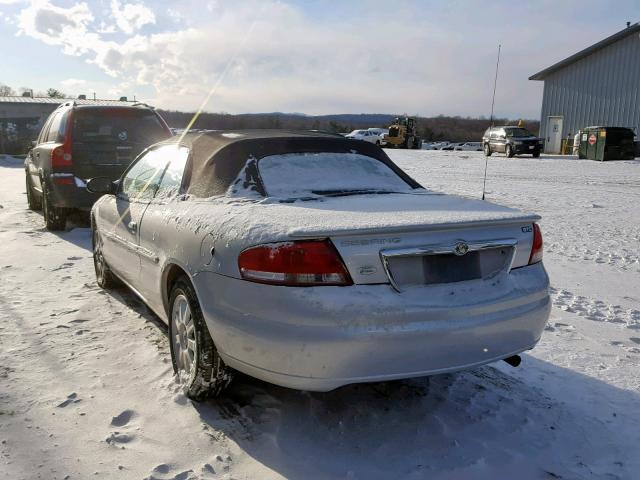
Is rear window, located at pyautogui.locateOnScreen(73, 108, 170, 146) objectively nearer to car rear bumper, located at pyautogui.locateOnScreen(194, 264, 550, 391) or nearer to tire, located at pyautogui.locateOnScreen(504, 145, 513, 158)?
car rear bumper, located at pyautogui.locateOnScreen(194, 264, 550, 391)

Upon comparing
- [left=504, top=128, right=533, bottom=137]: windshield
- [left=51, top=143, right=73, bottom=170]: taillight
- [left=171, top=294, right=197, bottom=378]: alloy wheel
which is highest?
[left=504, top=128, right=533, bottom=137]: windshield

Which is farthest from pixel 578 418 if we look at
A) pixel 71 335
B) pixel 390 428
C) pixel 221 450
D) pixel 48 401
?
pixel 71 335

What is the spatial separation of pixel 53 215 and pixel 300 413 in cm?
647

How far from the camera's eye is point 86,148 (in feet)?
25.7

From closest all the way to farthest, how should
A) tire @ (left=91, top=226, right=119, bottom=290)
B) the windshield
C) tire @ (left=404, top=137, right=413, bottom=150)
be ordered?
tire @ (left=91, top=226, right=119, bottom=290), the windshield, tire @ (left=404, top=137, right=413, bottom=150)

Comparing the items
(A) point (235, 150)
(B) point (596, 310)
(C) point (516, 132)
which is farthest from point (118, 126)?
(C) point (516, 132)

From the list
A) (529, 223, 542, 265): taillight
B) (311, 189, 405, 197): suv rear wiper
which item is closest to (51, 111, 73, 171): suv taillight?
(311, 189, 405, 197): suv rear wiper

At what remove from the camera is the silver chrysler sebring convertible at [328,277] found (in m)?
2.49

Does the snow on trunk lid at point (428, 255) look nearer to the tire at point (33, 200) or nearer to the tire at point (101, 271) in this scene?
the tire at point (101, 271)

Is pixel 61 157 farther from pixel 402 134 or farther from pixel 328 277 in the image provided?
pixel 402 134

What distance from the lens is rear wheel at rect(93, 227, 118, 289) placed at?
5.19 m

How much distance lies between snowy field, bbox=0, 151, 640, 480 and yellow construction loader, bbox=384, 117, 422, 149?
38909 millimetres

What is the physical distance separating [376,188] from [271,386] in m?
1.42

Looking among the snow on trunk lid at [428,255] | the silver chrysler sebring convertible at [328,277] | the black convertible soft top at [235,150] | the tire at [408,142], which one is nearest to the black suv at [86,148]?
the black convertible soft top at [235,150]
